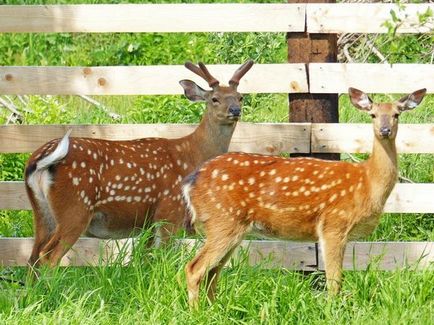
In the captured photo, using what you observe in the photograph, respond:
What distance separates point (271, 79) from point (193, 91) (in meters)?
0.55

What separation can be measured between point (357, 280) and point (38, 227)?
6.78 ft

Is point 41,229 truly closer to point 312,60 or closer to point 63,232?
point 63,232

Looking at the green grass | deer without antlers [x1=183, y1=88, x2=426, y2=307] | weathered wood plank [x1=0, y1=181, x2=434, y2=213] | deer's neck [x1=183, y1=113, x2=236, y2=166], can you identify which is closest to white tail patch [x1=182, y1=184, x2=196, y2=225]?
deer without antlers [x1=183, y1=88, x2=426, y2=307]

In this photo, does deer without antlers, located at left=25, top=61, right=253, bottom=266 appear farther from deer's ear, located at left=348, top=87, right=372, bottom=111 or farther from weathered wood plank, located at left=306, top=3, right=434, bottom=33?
deer's ear, located at left=348, top=87, right=372, bottom=111

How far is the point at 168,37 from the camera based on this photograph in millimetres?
11766

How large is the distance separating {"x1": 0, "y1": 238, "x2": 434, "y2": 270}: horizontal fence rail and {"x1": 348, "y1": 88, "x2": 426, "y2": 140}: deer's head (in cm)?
107

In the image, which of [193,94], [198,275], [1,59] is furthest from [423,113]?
[1,59]

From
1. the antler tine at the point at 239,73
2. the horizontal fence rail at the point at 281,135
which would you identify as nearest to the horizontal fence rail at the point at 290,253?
the horizontal fence rail at the point at 281,135

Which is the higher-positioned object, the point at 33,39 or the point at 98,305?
the point at 33,39

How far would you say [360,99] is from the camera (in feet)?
23.1

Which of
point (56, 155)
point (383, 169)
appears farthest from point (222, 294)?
point (56, 155)

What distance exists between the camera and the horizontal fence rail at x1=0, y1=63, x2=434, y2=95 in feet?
25.2

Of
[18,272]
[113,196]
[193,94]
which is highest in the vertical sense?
[193,94]

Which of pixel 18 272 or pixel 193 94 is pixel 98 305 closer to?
pixel 18 272
